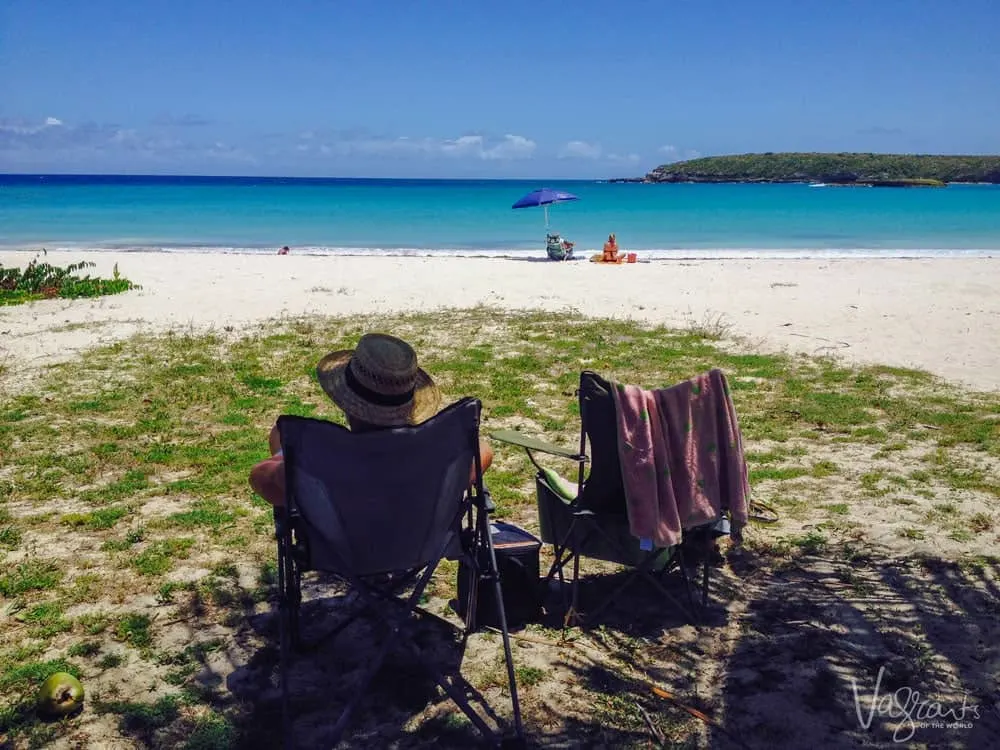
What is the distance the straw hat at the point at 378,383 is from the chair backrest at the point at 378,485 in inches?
11.9

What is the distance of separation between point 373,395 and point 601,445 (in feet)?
3.52

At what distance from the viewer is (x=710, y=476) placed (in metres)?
4.05

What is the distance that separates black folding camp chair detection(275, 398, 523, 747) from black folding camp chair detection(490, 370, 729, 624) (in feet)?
2.23

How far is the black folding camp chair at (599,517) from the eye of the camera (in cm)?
398

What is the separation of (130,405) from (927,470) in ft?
20.8

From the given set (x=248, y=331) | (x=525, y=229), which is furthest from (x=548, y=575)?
(x=525, y=229)

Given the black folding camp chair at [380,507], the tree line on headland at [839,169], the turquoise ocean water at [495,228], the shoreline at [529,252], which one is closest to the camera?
the black folding camp chair at [380,507]

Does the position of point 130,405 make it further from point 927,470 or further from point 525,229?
point 525,229

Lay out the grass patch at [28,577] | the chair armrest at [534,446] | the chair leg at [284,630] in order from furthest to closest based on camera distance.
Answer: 1. the grass patch at [28,577]
2. the chair armrest at [534,446]
3. the chair leg at [284,630]

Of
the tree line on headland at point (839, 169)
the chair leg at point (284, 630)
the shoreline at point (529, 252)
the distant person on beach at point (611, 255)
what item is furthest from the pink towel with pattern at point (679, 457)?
the tree line on headland at point (839, 169)

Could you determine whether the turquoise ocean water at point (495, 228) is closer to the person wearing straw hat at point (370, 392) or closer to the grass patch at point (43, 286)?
the grass patch at point (43, 286)

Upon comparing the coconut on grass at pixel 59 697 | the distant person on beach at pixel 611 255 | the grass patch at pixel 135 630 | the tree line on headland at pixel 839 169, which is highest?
the tree line on headland at pixel 839 169

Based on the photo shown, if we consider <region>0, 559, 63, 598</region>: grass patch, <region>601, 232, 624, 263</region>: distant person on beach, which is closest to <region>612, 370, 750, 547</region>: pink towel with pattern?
<region>0, 559, 63, 598</region>: grass patch

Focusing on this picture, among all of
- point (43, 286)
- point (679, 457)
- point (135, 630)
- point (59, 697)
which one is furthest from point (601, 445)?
point (43, 286)
